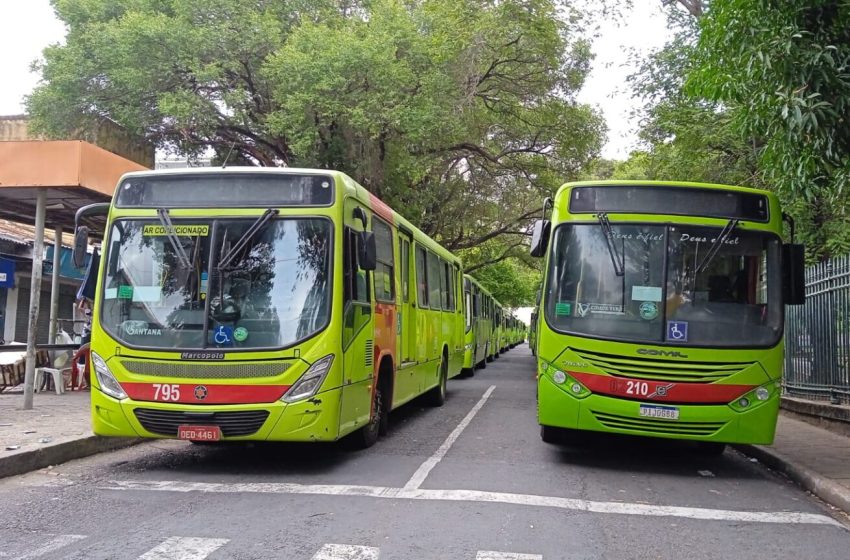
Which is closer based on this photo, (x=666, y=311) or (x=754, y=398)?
(x=754, y=398)

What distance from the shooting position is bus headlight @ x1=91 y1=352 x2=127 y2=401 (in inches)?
293

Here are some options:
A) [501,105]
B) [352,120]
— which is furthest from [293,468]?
[501,105]

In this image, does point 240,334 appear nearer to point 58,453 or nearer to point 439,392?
point 58,453

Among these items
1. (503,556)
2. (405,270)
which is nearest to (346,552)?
(503,556)

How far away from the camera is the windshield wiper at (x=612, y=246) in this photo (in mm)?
8320

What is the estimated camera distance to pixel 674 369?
798 cm

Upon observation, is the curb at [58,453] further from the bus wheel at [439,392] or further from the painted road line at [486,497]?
the bus wheel at [439,392]

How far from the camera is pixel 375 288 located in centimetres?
908

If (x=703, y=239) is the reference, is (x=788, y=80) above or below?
above

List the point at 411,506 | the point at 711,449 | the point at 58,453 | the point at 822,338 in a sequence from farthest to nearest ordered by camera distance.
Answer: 1. the point at 822,338
2. the point at 711,449
3. the point at 58,453
4. the point at 411,506

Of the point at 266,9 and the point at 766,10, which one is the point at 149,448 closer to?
the point at 766,10

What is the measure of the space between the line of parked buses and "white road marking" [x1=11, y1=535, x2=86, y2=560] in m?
1.90

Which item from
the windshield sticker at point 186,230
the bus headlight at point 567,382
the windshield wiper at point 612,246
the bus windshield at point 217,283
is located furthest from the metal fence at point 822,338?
the windshield sticker at point 186,230

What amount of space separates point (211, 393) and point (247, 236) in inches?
59.9
